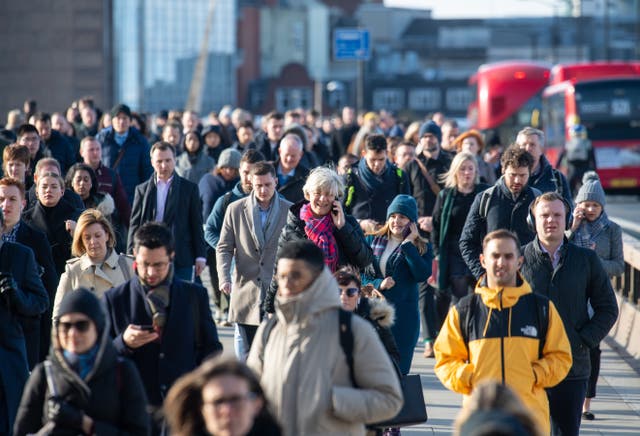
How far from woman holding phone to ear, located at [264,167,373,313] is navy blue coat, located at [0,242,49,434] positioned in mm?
1616

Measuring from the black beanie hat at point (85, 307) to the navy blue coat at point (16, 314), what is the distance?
2.24 meters

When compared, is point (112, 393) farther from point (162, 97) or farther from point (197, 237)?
point (162, 97)

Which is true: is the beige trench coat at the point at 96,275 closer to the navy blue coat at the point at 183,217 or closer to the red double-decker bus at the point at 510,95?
the navy blue coat at the point at 183,217

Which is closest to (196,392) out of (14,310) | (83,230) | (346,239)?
(14,310)

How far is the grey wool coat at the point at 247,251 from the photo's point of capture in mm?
9547

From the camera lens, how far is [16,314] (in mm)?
7719

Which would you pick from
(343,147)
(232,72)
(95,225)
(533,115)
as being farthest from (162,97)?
(95,225)

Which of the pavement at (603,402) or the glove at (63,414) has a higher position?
the glove at (63,414)

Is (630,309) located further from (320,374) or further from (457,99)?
(457,99)

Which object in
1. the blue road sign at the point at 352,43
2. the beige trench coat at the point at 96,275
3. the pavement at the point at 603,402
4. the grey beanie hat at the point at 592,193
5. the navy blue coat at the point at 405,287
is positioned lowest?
the pavement at the point at 603,402

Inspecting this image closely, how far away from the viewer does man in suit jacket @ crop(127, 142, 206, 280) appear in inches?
445

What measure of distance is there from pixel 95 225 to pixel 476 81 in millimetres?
43924

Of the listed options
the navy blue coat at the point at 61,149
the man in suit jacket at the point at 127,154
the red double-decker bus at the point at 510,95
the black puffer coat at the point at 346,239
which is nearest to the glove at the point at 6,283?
the black puffer coat at the point at 346,239

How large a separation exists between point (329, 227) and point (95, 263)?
149 centimetres
